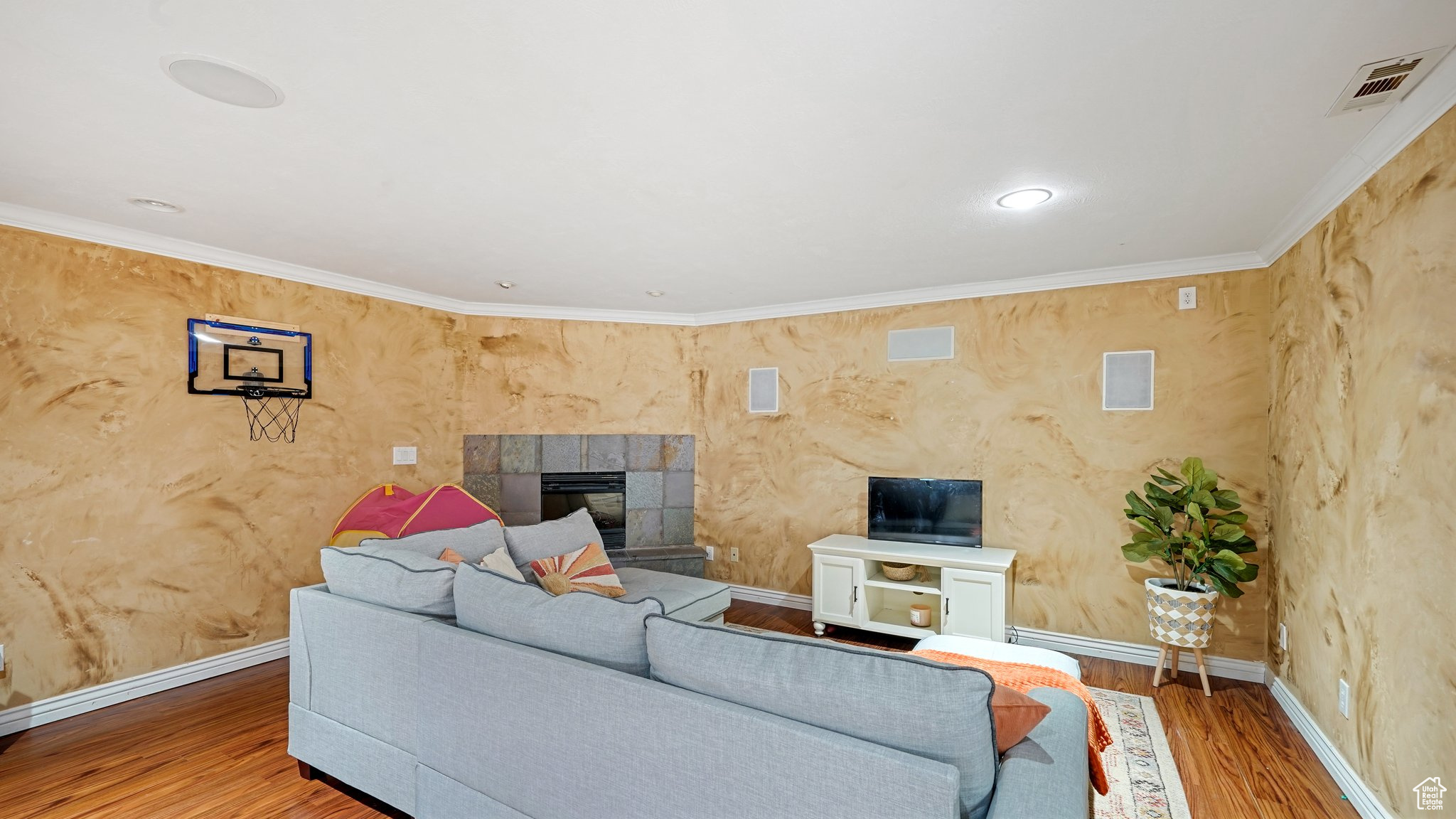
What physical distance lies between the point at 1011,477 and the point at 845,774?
132 inches

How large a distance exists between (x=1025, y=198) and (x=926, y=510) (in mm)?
2364

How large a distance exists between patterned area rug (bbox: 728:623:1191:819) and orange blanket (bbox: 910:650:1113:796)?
407 millimetres

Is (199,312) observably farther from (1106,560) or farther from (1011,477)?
(1106,560)

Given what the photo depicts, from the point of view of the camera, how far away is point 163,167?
2.45m

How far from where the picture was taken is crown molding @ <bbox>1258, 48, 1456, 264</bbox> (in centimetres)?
184

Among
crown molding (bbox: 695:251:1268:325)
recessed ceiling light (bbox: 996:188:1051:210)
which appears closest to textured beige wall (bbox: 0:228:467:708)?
crown molding (bbox: 695:251:1268:325)

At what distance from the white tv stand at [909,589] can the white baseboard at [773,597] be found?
55 centimetres

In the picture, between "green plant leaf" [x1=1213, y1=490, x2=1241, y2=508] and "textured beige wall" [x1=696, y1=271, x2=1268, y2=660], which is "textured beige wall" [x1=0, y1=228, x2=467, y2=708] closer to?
"textured beige wall" [x1=696, y1=271, x2=1268, y2=660]

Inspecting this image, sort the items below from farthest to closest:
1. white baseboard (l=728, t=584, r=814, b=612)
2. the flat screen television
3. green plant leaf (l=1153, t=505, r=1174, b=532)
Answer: white baseboard (l=728, t=584, r=814, b=612), the flat screen television, green plant leaf (l=1153, t=505, r=1174, b=532)

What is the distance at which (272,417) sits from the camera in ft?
12.9

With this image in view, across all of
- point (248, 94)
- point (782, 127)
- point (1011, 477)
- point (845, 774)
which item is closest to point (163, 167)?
point (248, 94)

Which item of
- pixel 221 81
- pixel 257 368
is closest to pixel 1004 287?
pixel 221 81

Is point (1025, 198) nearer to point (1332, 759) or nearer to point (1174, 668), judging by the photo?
point (1332, 759)

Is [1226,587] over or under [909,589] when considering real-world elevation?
over
